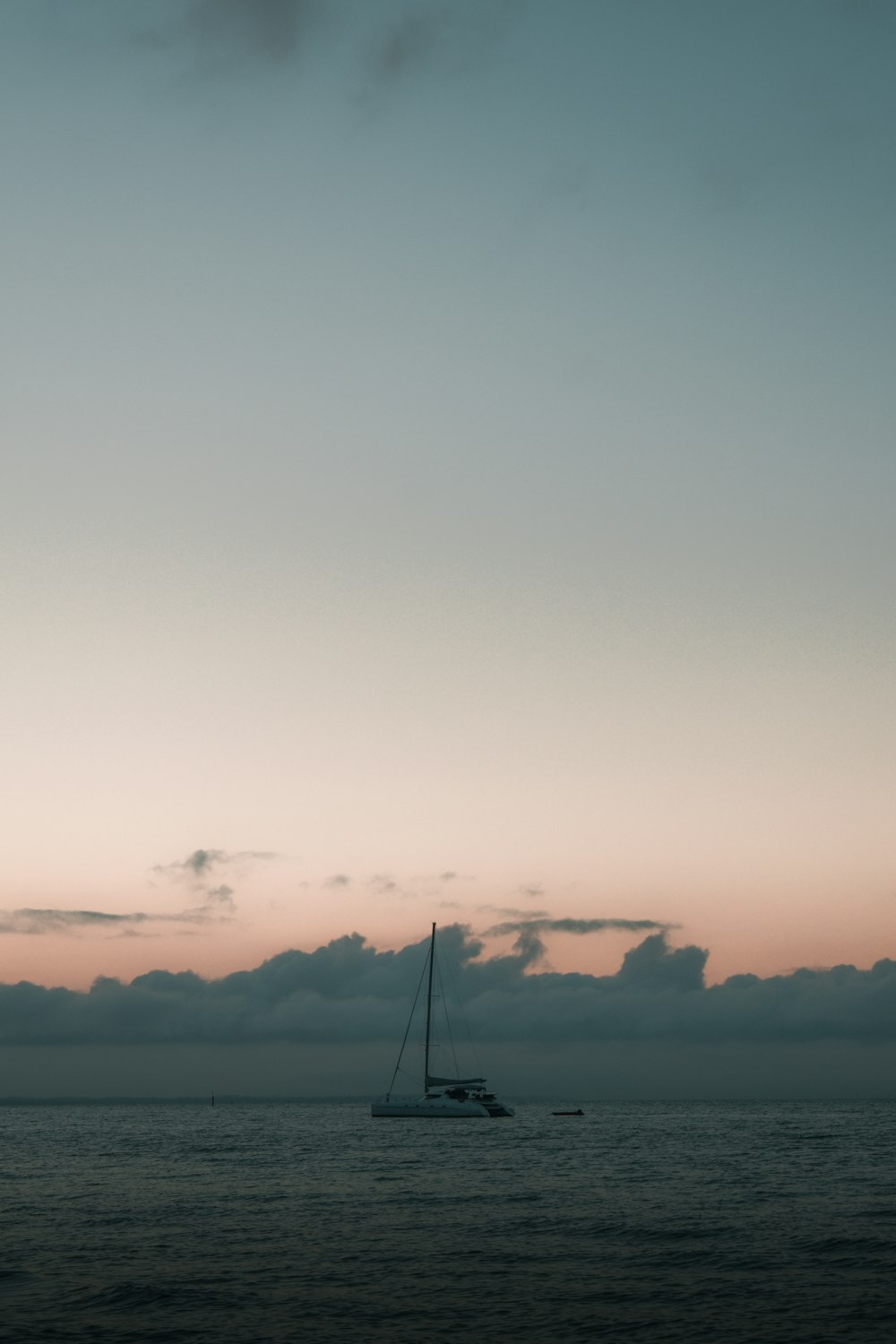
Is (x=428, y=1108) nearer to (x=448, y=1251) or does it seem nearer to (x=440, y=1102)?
(x=440, y=1102)

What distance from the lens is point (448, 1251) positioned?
Answer: 53125mm

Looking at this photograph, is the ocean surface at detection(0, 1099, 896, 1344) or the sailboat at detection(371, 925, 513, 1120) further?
the sailboat at detection(371, 925, 513, 1120)

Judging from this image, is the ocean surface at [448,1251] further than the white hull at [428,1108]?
No

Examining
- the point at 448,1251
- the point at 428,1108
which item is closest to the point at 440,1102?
the point at 428,1108

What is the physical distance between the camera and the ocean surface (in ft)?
127

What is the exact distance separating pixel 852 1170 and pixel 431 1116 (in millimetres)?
77183

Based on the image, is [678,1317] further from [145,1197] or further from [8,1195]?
[8,1195]

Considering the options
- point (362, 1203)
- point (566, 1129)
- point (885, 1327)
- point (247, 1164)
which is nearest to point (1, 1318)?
point (885, 1327)

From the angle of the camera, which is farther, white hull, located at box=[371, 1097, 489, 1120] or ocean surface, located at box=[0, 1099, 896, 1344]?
white hull, located at box=[371, 1097, 489, 1120]

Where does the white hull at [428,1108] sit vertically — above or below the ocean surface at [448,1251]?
below

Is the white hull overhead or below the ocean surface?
below

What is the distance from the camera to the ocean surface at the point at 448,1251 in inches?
1526

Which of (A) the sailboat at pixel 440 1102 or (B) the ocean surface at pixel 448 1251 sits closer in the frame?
(B) the ocean surface at pixel 448 1251

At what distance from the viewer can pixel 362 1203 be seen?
238 ft
